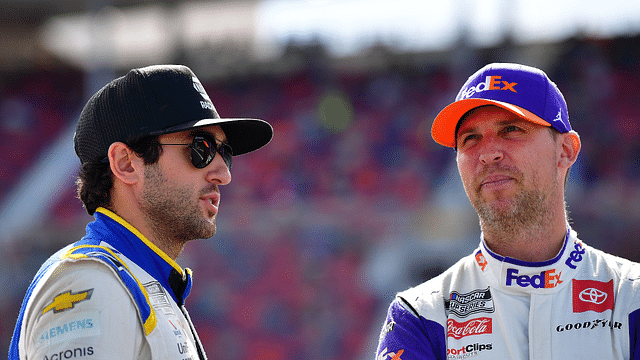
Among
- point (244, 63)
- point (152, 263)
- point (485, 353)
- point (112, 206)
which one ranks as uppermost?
point (244, 63)

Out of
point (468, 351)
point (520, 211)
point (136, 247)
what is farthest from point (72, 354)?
point (520, 211)

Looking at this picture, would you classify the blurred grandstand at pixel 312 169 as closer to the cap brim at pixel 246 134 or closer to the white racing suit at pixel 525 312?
the cap brim at pixel 246 134

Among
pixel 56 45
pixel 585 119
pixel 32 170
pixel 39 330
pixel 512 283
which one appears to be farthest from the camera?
pixel 56 45

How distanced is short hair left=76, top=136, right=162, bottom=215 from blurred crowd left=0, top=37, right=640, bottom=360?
8.39 metres

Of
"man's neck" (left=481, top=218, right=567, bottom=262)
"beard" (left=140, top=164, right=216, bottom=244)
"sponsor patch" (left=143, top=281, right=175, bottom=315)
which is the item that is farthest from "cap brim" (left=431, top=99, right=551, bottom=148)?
"sponsor patch" (left=143, top=281, right=175, bottom=315)

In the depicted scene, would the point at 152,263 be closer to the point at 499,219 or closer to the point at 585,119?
the point at 499,219

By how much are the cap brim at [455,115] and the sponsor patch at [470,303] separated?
0.62 metres

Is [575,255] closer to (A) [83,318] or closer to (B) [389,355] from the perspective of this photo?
(B) [389,355]

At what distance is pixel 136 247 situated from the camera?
88.1 inches

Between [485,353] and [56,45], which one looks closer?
[485,353]

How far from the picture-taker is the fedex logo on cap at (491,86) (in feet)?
7.65

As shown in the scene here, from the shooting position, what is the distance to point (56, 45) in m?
15.9

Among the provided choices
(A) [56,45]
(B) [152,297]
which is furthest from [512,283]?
(A) [56,45]

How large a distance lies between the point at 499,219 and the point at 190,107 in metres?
1.17
